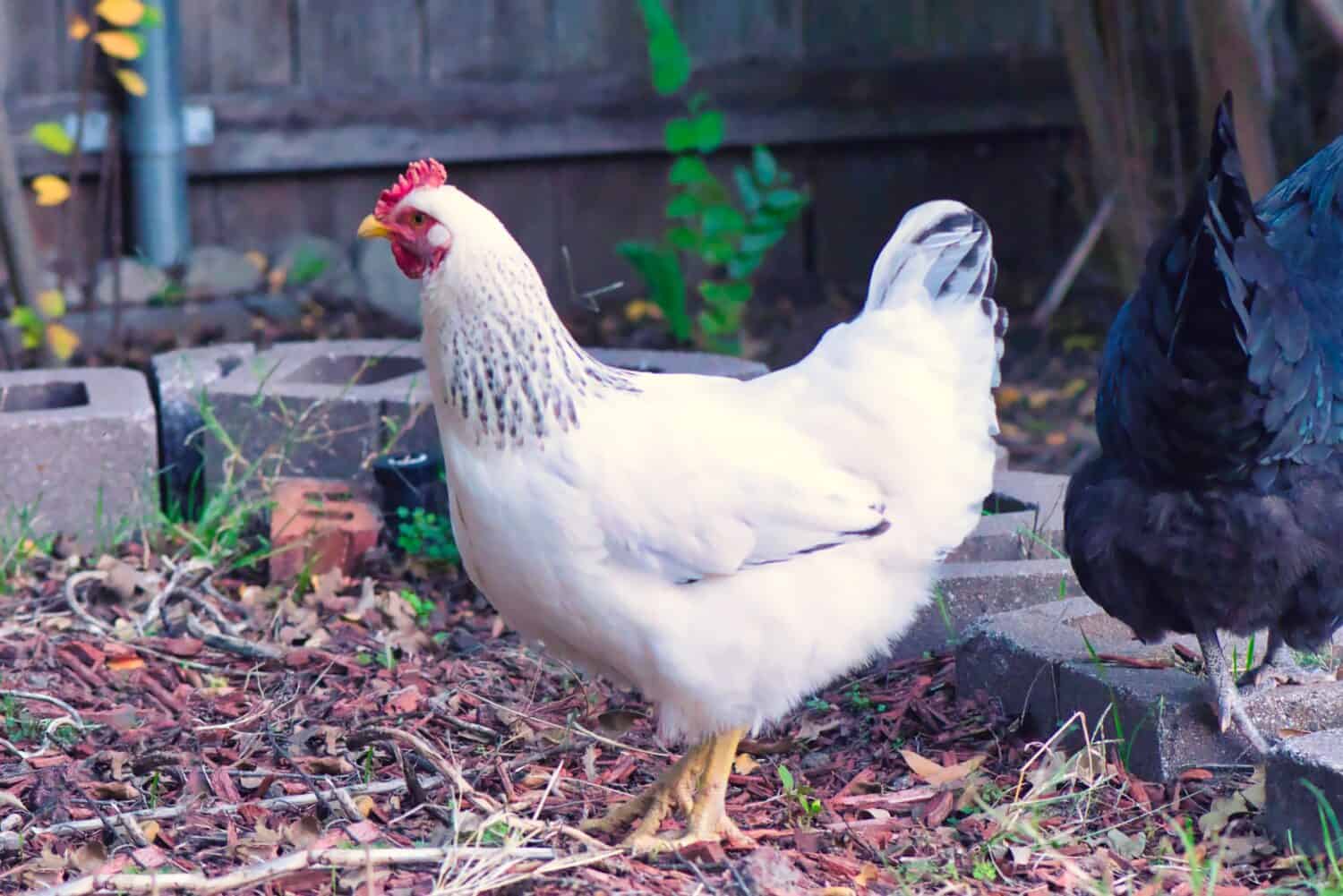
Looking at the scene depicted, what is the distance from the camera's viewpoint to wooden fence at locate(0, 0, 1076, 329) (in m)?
7.27

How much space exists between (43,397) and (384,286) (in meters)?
2.55

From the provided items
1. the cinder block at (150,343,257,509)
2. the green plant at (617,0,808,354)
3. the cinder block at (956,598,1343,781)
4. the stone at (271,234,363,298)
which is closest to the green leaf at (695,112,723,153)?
the green plant at (617,0,808,354)

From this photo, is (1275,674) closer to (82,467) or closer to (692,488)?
(692,488)

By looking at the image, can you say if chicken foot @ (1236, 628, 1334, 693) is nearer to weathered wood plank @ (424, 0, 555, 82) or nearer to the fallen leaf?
the fallen leaf

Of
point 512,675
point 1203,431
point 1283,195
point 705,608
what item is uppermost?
point 1283,195

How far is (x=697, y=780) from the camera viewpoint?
308cm

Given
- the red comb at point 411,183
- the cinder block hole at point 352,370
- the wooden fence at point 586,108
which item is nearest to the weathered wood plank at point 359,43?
the wooden fence at point 586,108

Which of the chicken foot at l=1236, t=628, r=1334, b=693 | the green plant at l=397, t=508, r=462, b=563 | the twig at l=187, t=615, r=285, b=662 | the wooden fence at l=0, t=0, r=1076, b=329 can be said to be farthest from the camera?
the wooden fence at l=0, t=0, r=1076, b=329

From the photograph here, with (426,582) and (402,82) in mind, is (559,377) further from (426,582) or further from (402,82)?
(402,82)

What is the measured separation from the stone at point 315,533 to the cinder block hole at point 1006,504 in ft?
5.70

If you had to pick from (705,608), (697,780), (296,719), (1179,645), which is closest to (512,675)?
(296,719)

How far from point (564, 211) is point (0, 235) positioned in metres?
3.02

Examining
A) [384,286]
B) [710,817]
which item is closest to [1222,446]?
[710,817]

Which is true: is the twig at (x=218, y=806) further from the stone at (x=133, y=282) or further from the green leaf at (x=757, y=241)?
the stone at (x=133, y=282)
